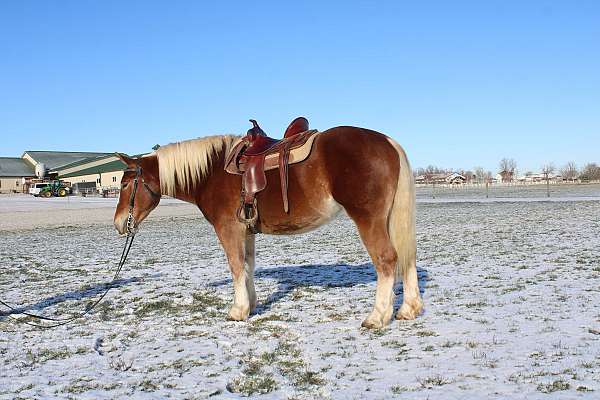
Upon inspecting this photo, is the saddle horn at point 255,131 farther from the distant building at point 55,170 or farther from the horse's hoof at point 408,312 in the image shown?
the distant building at point 55,170

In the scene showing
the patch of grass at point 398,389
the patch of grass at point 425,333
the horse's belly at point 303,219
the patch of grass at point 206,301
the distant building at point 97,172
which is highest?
the distant building at point 97,172

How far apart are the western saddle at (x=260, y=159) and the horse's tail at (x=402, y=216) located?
1.03m

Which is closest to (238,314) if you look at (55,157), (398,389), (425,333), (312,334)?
(312,334)

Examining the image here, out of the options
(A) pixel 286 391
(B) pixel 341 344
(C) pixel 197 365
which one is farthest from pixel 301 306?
(A) pixel 286 391

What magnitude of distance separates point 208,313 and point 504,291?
3.91m

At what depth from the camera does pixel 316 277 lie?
821 centimetres

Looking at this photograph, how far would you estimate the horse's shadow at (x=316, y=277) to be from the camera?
23.0ft

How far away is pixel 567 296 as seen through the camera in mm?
6043

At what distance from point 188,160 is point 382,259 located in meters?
2.59

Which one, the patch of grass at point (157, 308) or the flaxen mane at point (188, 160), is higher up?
the flaxen mane at point (188, 160)

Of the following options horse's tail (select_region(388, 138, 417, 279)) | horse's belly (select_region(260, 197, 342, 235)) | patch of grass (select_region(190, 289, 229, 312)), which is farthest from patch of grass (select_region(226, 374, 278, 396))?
patch of grass (select_region(190, 289, 229, 312))

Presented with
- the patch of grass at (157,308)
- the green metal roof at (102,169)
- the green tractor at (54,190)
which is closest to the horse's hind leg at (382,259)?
the patch of grass at (157,308)

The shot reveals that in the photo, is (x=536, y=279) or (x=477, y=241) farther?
(x=477, y=241)

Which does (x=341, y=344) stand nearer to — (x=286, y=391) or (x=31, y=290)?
(x=286, y=391)
